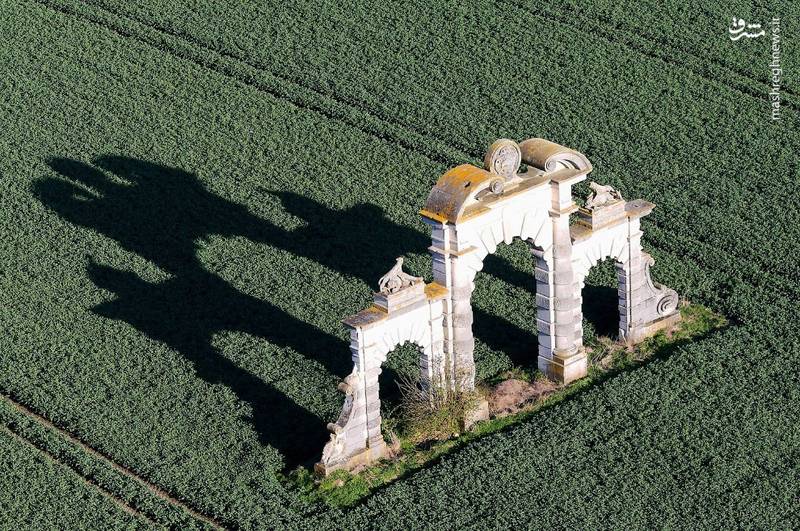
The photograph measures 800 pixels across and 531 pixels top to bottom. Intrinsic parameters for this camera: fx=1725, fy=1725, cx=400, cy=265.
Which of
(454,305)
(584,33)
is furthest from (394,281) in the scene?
(584,33)

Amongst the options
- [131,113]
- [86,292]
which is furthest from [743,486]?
[131,113]

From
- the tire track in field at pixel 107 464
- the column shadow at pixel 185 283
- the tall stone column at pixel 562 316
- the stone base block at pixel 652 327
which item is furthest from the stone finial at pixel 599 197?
the tire track in field at pixel 107 464

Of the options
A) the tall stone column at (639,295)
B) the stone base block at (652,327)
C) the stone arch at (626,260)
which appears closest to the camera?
the stone arch at (626,260)

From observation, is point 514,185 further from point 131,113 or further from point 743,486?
point 131,113

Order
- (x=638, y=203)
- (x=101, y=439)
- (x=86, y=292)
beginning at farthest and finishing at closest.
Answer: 1. (x=86, y=292)
2. (x=638, y=203)
3. (x=101, y=439)

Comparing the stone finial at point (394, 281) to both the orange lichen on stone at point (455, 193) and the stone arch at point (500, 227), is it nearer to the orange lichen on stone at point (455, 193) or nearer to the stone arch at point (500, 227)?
the stone arch at point (500, 227)

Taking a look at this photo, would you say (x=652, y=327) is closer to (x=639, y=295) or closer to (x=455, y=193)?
(x=639, y=295)
